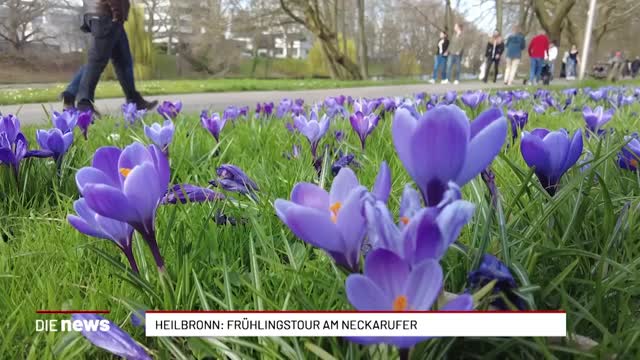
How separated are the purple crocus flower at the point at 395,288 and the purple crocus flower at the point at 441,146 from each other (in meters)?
0.12

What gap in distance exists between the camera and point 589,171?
3.03 feet

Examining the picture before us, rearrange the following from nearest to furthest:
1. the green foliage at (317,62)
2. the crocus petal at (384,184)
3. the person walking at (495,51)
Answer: the crocus petal at (384,184), the person walking at (495,51), the green foliage at (317,62)

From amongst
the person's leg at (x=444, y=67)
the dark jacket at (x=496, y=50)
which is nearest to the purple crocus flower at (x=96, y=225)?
the person's leg at (x=444, y=67)

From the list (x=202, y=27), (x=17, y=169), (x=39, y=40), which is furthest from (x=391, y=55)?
(x=17, y=169)

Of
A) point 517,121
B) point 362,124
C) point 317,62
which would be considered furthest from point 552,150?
point 317,62

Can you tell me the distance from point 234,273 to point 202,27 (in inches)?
1315

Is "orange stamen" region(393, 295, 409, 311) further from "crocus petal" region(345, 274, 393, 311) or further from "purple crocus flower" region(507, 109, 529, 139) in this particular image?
"purple crocus flower" region(507, 109, 529, 139)

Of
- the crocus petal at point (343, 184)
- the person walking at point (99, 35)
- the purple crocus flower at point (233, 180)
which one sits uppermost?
the person walking at point (99, 35)

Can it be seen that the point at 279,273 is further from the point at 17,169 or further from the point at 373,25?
the point at 373,25

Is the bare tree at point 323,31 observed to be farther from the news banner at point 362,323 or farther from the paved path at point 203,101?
the news banner at point 362,323

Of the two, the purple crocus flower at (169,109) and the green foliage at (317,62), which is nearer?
the purple crocus flower at (169,109)

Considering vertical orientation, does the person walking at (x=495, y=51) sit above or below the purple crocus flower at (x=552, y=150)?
above

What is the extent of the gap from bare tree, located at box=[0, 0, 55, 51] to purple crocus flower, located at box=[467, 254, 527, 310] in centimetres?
443

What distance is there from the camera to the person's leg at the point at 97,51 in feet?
15.5
